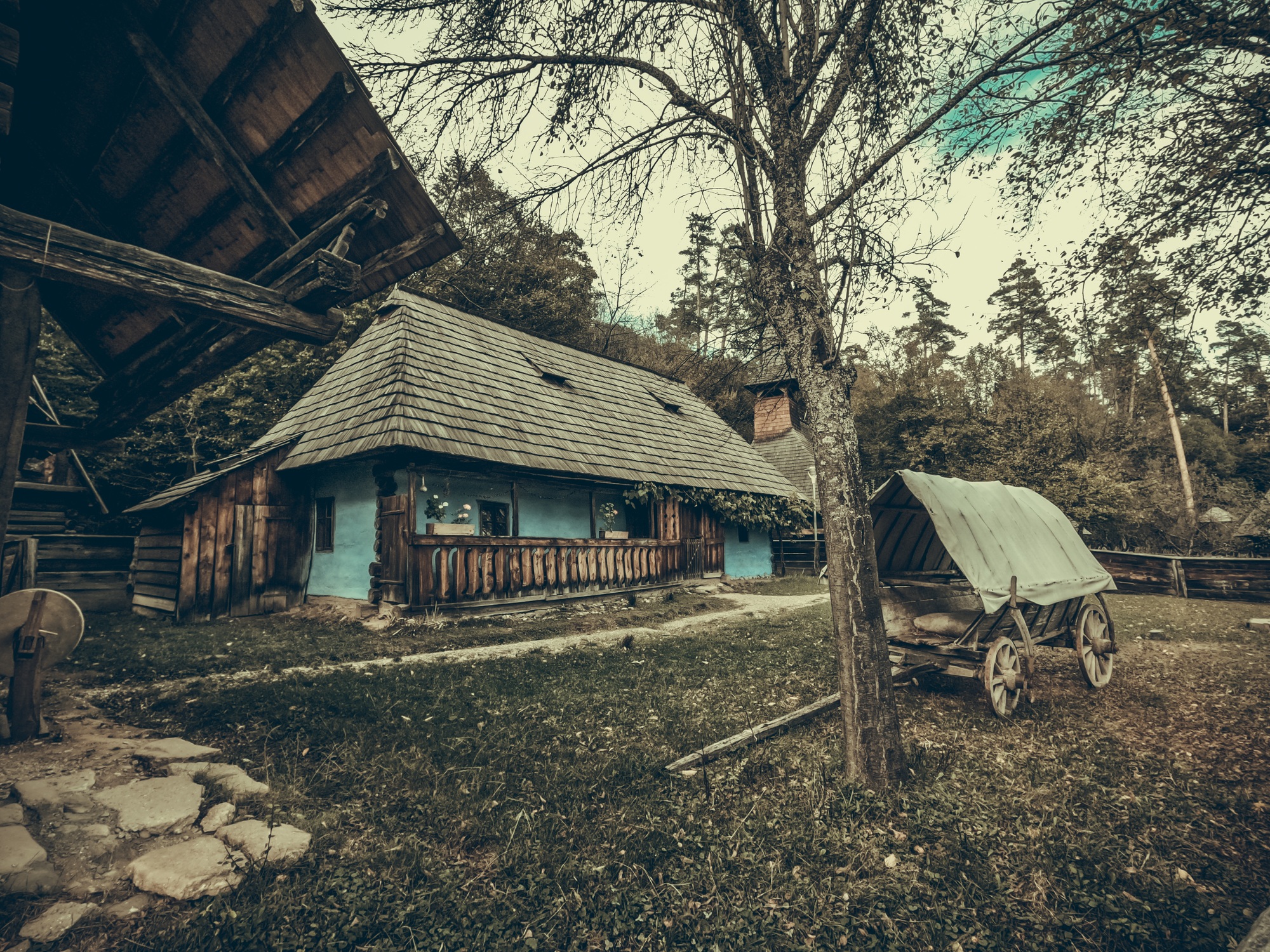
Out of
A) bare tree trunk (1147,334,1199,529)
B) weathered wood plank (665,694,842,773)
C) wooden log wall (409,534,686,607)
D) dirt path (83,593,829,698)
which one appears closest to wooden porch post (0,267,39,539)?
dirt path (83,593,829,698)

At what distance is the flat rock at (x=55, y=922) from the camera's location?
2.07 metres

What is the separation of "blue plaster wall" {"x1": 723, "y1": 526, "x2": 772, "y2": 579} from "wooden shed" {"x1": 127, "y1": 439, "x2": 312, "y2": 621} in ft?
37.4

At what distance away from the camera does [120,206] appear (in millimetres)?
4246

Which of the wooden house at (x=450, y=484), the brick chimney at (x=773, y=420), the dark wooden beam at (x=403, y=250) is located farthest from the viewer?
the brick chimney at (x=773, y=420)

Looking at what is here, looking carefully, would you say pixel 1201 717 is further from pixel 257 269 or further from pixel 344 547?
pixel 344 547

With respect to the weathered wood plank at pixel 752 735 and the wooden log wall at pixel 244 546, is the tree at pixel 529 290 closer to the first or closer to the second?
the wooden log wall at pixel 244 546

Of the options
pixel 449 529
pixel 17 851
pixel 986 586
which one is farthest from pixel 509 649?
pixel 986 586

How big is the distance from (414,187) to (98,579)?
40.1ft

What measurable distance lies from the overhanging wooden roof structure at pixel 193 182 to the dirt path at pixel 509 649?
2915mm

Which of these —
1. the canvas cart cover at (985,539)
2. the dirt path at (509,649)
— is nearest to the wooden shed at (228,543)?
the dirt path at (509,649)

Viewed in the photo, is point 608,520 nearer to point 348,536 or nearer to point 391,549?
point 391,549

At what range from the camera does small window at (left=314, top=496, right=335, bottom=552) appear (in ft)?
37.0

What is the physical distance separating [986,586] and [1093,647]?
7.85 feet

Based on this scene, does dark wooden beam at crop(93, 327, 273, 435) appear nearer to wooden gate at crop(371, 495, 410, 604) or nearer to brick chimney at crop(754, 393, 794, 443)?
wooden gate at crop(371, 495, 410, 604)
